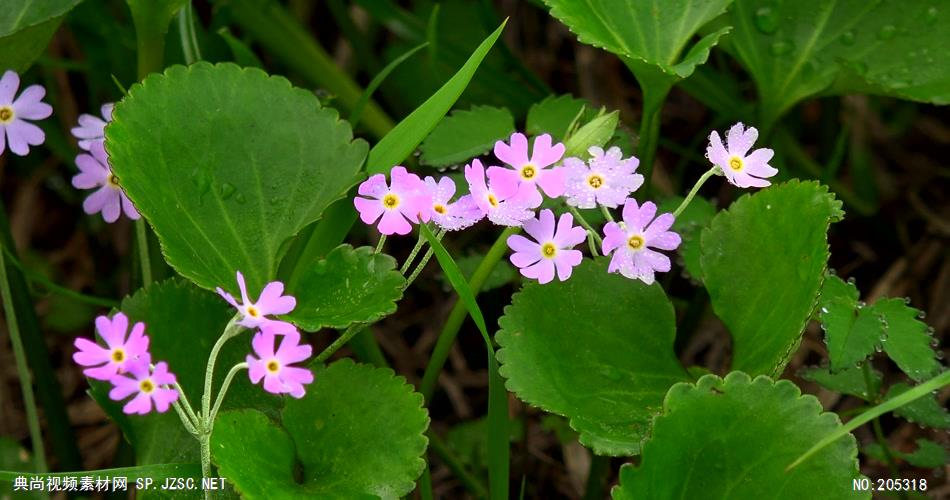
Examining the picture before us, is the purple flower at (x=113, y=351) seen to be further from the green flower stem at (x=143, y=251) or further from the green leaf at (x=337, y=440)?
the green flower stem at (x=143, y=251)

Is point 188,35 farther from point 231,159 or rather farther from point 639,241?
point 639,241

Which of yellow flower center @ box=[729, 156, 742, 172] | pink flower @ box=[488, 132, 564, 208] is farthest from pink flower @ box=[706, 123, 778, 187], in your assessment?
pink flower @ box=[488, 132, 564, 208]

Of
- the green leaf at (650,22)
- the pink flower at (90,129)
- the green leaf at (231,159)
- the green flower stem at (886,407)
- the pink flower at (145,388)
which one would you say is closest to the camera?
the pink flower at (145,388)

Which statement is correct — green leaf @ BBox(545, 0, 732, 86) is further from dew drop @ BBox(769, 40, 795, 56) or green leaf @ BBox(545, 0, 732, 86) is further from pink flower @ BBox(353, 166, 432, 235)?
pink flower @ BBox(353, 166, 432, 235)

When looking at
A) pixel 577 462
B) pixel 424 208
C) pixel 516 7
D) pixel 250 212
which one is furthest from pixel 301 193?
pixel 516 7

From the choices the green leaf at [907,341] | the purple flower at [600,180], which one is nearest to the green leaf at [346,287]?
the purple flower at [600,180]
